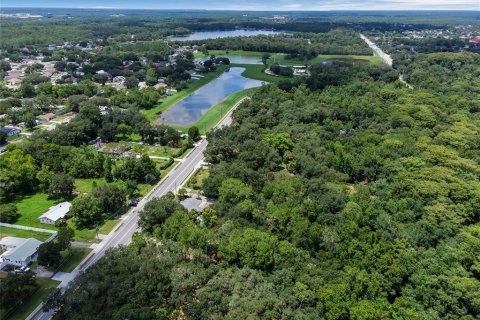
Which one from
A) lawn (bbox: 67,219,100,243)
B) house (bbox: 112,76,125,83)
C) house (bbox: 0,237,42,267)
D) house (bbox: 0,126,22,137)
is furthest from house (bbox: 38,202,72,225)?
house (bbox: 112,76,125,83)

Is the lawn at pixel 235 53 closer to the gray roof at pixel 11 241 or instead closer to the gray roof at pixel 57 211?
the gray roof at pixel 57 211

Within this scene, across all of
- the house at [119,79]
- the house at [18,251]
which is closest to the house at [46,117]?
the house at [119,79]

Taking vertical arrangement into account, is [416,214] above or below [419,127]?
below

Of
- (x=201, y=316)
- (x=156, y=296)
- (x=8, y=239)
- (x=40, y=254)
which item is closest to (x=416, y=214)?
(x=201, y=316)

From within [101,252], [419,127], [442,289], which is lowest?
[101,252]

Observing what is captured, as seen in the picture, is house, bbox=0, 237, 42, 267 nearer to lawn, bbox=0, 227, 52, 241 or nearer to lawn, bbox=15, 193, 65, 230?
lawn, bbox=0, 227, 52, 241

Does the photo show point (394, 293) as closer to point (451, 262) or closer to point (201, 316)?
point (451, 262)
